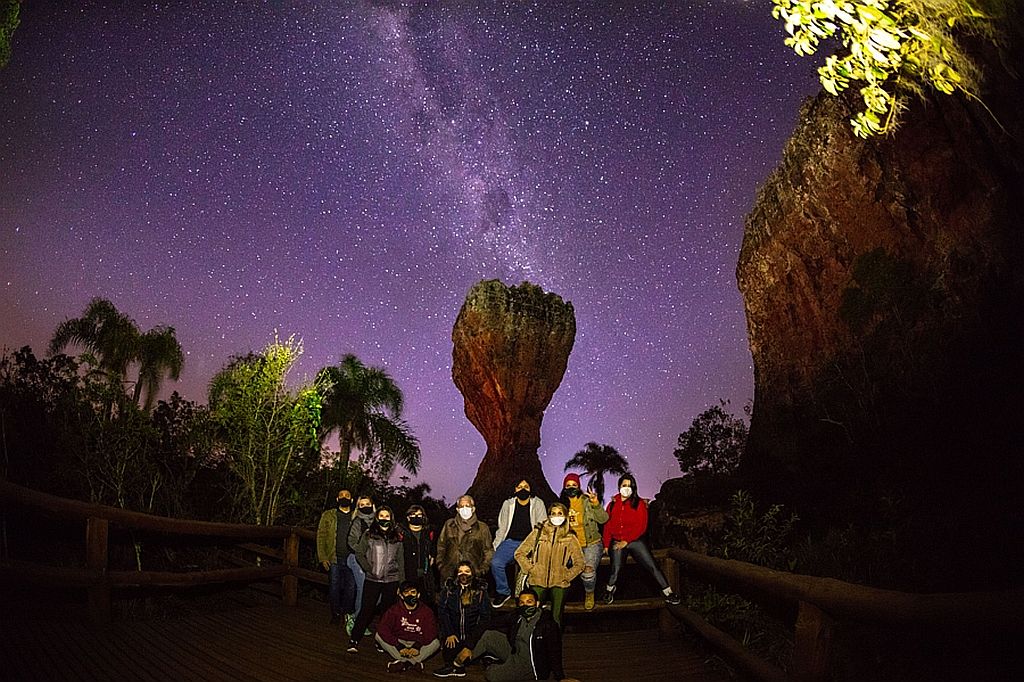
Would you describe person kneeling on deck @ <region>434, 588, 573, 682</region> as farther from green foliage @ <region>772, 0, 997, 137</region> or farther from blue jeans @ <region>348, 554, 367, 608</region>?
green foliage @ <region>772, 0, 997, 137</region>

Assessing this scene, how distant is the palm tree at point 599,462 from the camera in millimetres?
42594

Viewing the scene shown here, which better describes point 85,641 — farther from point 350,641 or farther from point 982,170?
point 982,170

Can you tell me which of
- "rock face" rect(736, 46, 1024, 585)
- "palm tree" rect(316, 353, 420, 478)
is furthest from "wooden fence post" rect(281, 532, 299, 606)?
"palm tree" rect(316, 353, 420, 478)

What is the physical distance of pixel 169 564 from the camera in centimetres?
1277

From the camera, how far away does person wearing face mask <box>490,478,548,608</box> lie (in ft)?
22.8

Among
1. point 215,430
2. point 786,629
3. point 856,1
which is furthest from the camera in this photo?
point 215,430

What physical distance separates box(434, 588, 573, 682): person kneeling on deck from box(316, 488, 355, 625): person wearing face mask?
1957mm

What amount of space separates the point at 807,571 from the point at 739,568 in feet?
15.1

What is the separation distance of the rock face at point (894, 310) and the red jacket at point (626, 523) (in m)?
2.98

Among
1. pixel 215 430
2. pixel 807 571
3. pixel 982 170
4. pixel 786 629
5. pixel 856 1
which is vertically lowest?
pixel 786 629

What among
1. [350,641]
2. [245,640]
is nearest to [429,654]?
[350,641]

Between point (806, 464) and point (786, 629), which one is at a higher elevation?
point (806, 464)

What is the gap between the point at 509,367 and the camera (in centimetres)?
5881

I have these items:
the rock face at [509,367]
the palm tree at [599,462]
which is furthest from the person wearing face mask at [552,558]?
the rock face at [509,367]
